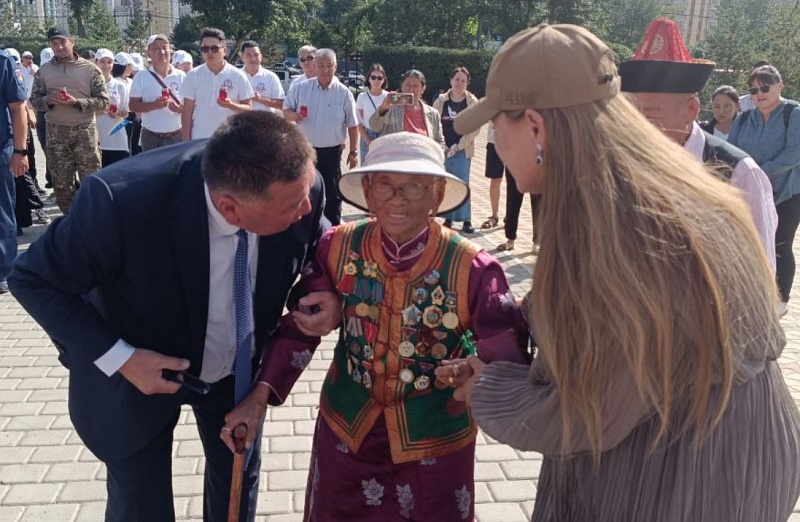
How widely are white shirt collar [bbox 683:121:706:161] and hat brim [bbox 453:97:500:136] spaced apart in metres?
1.50

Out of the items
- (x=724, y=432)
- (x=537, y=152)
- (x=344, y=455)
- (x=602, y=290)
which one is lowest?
(x=344, y=455)

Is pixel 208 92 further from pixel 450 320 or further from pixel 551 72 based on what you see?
pixel 551 72

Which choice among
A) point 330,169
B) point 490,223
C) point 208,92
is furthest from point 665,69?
point 490,223

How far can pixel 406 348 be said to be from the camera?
211cm

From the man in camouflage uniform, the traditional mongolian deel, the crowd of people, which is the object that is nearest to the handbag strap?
the man in camouflage uniform

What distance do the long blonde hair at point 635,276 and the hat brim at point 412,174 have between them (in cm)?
76

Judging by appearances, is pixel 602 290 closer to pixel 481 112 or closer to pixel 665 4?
pixel 481 112

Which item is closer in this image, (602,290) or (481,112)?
(602,290)

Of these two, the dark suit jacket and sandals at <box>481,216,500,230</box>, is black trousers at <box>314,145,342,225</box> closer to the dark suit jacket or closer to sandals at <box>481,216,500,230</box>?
sandals at <box>481,216,500,230</box>

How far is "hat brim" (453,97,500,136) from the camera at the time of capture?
139 cm

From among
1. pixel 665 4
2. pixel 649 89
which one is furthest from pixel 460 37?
pixel 649 89

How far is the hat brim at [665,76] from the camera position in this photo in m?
2.78

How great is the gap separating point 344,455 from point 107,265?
0.92 m

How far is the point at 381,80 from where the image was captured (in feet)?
30.6
